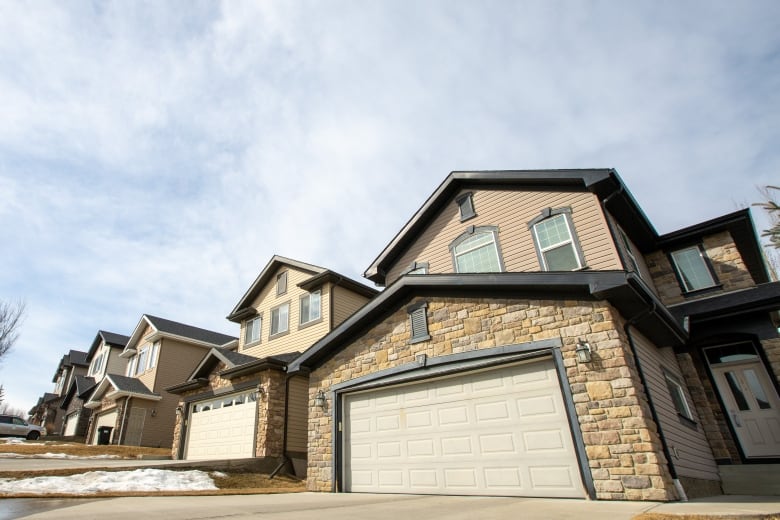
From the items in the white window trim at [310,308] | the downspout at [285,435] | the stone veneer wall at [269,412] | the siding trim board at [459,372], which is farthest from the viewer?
the white window trim at [310,308]

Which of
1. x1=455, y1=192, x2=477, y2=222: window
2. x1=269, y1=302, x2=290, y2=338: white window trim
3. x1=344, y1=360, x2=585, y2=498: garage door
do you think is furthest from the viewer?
x1=269, y1=302, x2=290, y2=338: white window trim

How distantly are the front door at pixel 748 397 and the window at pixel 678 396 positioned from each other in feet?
4.57

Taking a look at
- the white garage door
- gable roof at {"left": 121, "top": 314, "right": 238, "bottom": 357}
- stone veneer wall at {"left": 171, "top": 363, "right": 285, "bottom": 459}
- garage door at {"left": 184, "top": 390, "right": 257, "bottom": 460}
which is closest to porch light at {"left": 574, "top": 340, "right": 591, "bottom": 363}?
stone veneer wall at {"left": 171, "top": 363, "right": 285, "bottom": 459}

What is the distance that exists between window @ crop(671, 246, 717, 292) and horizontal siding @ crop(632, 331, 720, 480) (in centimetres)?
355

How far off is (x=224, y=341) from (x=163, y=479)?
18.9 meters

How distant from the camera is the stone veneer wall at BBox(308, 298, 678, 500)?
20.6ft

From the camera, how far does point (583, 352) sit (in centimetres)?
705

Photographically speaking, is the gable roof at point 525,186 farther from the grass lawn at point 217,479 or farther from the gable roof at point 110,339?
the gable roof at point 110,339

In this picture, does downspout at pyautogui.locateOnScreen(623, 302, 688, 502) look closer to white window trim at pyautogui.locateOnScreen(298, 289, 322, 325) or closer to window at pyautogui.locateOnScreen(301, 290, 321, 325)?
white window trim at pyautogui.locateOnScreen(298, 289, 322, 325)

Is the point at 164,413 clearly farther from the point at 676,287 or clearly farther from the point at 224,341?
the point at 676,287

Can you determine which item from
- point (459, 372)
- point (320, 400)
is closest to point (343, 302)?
point (320, 400)

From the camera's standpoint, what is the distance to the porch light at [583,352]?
7.03 metres

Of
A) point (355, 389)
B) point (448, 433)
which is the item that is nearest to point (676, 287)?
point (448, 433)

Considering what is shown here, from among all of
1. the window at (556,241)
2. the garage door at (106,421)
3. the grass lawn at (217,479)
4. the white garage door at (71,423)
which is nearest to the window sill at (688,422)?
the window at (556,241)
